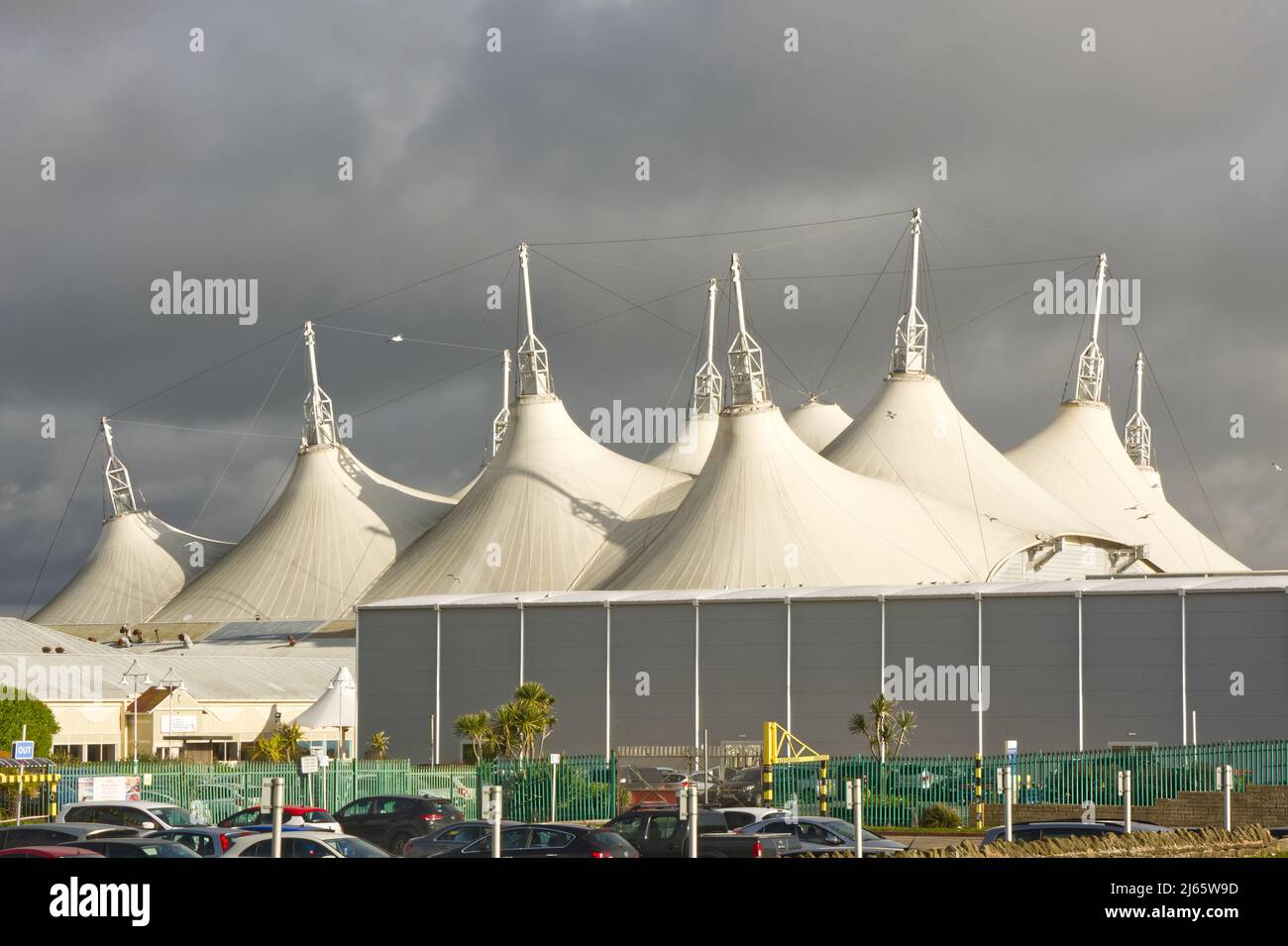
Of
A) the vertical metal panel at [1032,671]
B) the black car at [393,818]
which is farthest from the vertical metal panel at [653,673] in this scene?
the black car at [393,818]

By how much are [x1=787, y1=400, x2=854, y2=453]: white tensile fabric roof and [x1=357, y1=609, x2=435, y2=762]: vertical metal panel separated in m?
54.2

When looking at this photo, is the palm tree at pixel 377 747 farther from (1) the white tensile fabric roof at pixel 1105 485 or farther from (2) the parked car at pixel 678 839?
(1) the white tensile fabric roof at pixel 1105 485

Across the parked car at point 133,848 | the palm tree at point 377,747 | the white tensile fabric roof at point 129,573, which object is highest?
the white tensile fabric roof at point 129,573

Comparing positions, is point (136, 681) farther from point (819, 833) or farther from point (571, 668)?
point (819, 833)

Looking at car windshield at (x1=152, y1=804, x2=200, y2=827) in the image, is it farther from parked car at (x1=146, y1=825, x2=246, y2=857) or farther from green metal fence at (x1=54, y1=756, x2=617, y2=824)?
parked car at (x1=146, y1=825, x2=246, y2=857)

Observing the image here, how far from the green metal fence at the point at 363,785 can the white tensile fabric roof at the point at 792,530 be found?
2649 cm

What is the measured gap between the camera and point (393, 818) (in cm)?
2797

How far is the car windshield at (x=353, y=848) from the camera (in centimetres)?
1902

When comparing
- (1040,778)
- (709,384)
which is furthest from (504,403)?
(1040,778)

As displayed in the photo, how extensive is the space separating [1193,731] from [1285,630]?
3.52 meters

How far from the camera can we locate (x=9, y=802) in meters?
32.7

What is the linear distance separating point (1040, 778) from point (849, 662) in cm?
1372
